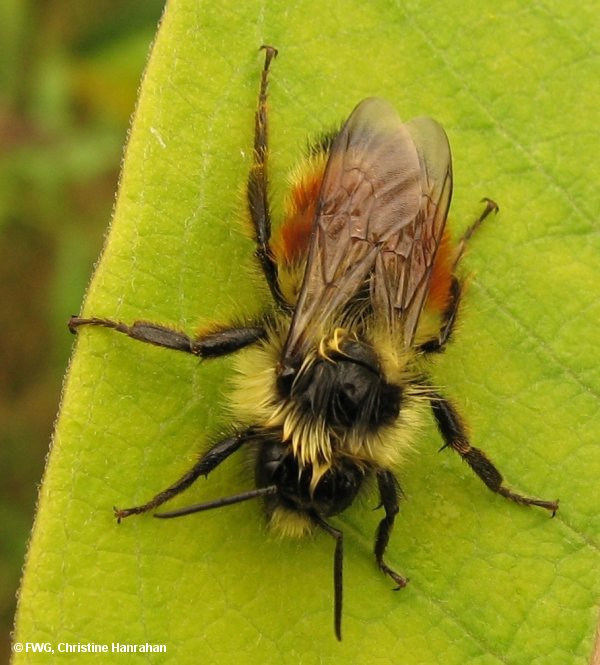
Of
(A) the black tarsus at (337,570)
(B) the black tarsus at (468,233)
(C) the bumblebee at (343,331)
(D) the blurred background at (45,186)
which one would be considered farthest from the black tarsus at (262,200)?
(D) the blurred background at (45,186)

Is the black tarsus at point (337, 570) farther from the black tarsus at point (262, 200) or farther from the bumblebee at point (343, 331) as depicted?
the black tarsus at point (262, 200)

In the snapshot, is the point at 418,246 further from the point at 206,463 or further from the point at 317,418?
the point at 206,463

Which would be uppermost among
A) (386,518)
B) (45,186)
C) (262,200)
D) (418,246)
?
(418,246)

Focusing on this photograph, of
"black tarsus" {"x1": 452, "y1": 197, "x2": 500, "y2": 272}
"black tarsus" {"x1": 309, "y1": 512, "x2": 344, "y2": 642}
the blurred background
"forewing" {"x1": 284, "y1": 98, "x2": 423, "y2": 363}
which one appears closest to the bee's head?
"forewing" {"x1": 284, "y1": 98, "x2": 423, "y2": 363}

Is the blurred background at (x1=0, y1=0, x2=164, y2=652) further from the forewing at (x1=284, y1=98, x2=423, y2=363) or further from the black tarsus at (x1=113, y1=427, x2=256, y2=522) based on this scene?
the forewing at (x1=284, y1=98, x2=423, y2=363)

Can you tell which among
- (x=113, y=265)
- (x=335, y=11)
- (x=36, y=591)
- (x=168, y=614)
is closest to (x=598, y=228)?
(x=335, y=11)

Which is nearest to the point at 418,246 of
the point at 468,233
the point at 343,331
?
the point at 468,233

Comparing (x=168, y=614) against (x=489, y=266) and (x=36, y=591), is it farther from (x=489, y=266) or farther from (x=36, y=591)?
(x=489, y=266)
